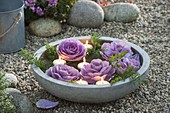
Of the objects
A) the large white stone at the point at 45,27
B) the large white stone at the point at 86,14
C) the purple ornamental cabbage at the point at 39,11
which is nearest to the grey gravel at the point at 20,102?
the large white stone at the point at 45,27

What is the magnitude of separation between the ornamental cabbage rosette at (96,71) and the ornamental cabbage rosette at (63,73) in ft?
0.20

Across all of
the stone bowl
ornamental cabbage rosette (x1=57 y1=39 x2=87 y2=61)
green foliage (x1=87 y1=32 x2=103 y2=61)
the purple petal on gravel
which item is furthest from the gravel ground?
green foliage (x1=87 y1=32 x2=103 y2=61)

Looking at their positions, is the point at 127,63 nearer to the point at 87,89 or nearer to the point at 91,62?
the point at 91,62

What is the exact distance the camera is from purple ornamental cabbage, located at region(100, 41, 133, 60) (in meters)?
3.88

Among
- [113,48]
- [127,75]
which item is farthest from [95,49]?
[127,75]

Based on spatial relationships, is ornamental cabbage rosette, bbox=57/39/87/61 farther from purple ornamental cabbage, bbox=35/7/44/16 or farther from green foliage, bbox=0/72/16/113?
purple ornamental cabbage, bbox=35/7/44/16

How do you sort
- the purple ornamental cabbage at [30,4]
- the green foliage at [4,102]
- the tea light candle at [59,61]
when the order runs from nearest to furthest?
the green foliage at [4,102] < the tea light candle at [59,61] < the purple ornamental cabbage at [30,4]

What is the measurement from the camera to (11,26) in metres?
4.58

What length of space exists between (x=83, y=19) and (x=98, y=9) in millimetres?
218

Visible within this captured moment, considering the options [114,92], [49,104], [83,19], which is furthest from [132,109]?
[83,19]

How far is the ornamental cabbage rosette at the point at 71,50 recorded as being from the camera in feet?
12.7

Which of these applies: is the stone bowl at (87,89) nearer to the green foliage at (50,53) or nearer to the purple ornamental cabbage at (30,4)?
the green foliage at (50,53)

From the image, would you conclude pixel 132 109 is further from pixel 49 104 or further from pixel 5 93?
pixel 5 93

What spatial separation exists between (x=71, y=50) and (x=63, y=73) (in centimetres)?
32
